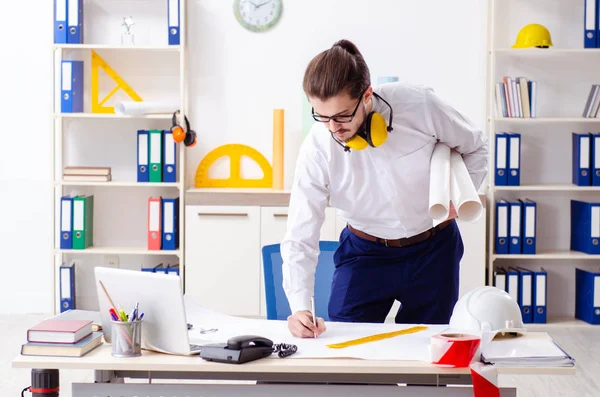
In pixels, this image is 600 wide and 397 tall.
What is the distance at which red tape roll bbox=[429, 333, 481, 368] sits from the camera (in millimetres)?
1953

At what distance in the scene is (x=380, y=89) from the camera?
2502 mm

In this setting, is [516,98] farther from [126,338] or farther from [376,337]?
[126,338]

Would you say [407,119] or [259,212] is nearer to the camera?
[407,119]

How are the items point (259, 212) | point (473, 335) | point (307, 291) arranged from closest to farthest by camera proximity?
point (473, 335) → point (307, 291) → point (259, 212)

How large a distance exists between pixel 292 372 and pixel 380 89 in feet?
2.99

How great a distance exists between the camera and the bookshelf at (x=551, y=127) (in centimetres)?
497

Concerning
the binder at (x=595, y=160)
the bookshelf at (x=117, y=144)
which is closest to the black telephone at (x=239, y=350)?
the bookshelf at (x=117, y=144)

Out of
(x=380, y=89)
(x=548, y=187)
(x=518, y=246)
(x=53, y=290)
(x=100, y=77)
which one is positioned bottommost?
(x=53, y=290)

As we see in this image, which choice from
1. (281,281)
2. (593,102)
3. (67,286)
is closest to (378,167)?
(281,281)

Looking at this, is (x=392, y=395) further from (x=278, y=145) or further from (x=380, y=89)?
(x=278, y=145)

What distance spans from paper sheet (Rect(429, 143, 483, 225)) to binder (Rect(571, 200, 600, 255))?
275 cm

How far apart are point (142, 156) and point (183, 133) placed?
285 millimetres

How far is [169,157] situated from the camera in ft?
16.0

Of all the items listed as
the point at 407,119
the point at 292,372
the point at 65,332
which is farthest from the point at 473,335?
the point at 65,332
